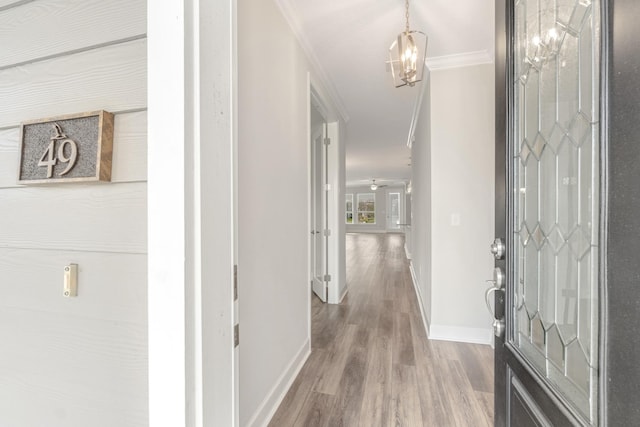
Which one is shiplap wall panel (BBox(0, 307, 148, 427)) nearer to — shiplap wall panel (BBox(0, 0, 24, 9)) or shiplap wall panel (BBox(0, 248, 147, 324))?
shiplap wall panel (BBox(0, 248, 147, 324))

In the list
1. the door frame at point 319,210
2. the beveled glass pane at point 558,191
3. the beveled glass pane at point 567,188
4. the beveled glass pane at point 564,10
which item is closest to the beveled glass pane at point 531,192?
the beveled glass pane at point 558,191

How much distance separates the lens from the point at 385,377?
6.75ft

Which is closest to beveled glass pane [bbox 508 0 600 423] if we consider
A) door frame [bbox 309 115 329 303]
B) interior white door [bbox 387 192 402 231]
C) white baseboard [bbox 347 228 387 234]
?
door frame [bbox 309 115 329 303]

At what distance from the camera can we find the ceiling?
1.91 meters

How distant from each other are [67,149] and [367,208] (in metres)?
14.8

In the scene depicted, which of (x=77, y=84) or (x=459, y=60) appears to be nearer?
(x=77, y=84)

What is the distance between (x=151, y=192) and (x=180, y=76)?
236 millimetres

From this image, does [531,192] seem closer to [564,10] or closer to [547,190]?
[547,190]

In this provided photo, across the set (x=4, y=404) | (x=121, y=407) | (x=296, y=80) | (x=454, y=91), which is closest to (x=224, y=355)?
(x=121, y=407)

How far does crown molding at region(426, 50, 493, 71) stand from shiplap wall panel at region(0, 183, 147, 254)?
9.21 ft

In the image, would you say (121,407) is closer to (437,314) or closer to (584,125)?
(584,125)

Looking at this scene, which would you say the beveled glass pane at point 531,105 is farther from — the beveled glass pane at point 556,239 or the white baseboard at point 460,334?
the white baseboard at point 460,334

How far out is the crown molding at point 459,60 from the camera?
2.51m

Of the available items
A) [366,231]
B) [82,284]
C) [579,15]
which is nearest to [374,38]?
[579,15]
